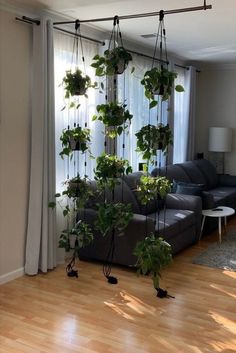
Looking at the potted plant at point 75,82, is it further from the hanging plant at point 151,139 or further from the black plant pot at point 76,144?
the hanging plant at point 151,139

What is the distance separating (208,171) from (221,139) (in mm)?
639

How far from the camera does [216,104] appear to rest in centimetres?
765

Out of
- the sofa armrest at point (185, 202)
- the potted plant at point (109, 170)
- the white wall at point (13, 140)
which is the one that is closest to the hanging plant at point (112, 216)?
the potted plant at point (109, 170)

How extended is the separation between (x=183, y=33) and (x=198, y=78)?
267 cm

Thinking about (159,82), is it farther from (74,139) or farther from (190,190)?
(190,190)

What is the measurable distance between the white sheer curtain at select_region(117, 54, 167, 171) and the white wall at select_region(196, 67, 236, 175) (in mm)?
1901

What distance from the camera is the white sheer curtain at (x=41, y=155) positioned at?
4.02 meters

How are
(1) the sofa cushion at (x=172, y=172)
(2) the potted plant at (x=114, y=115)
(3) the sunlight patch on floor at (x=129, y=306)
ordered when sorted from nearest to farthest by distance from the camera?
(3) the sunlight patch on floor at (x=129, y=306)
(2) the potted plant at (x=114, y=115)
(1) the sofa cushion at (x=172, y=172)

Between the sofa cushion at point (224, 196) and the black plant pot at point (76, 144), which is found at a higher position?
the black plant pot at point (76, 144)

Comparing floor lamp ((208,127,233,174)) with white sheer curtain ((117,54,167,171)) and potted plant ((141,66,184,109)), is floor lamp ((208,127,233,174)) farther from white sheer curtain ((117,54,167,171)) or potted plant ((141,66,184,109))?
potted plant ((141,66,184,109))

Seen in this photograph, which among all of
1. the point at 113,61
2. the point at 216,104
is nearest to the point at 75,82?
the point at 113,61

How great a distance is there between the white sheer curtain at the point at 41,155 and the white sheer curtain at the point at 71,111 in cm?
23

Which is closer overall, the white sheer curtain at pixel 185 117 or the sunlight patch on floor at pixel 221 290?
the sunlight patch on floor at pixel 221 290

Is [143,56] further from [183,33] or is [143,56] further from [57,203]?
[57,203]
